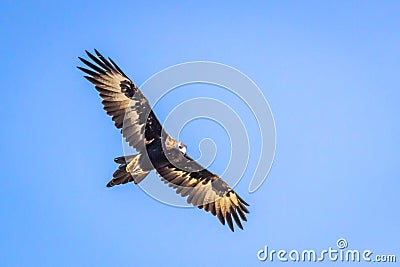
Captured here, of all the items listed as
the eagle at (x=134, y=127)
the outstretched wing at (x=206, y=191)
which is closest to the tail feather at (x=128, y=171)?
Result: the eagle at (x=134, y=127)

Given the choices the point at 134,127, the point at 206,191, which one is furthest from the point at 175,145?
the point at 206,191

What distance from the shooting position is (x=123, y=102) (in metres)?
16.3

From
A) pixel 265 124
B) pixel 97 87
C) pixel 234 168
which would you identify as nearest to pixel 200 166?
pixel 234 168

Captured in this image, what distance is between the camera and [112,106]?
53.4 ft

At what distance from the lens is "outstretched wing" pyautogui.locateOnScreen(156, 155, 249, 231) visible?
1695 cm

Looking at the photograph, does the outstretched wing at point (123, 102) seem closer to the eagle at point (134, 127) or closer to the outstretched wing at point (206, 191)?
the eagle at point (134, 127)

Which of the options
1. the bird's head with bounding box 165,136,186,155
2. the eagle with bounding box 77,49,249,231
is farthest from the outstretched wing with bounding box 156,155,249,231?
the bird's head with bounding box 165,136,186,155

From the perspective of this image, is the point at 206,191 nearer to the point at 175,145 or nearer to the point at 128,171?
the point at 175,145

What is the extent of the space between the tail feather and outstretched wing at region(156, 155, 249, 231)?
812 mm

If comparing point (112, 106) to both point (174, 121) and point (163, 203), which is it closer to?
point (174, 121)

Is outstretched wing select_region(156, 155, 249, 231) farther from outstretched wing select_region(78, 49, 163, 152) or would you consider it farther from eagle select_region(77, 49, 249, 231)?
outstretched wing select_region(78, 49, 163, 152)

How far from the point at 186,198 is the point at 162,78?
3.82m

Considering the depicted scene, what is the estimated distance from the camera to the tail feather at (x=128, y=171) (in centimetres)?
1584

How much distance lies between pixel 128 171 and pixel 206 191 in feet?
8.69
